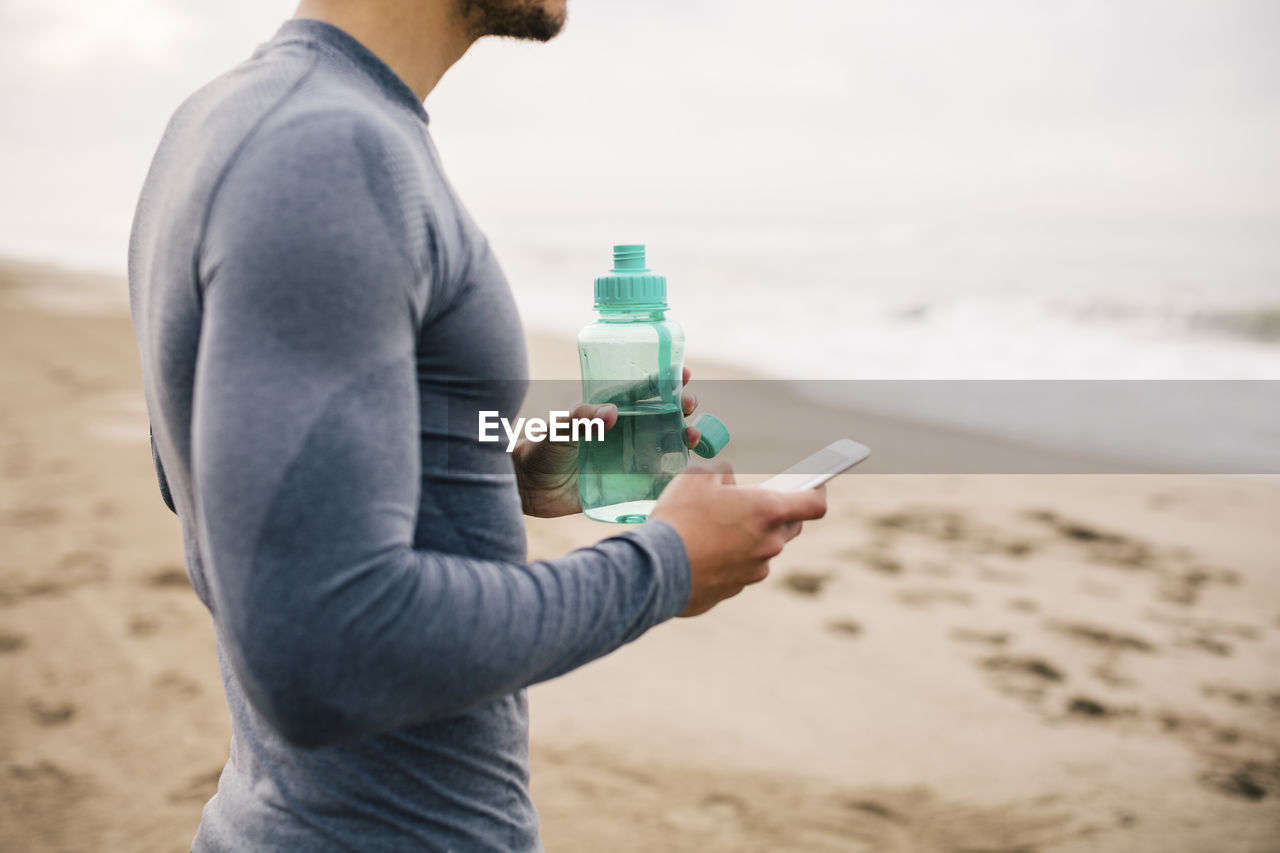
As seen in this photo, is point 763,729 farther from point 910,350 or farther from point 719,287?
point 719,287

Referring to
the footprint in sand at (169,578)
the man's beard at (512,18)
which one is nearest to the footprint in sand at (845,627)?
the footprint in sand at (169,578)

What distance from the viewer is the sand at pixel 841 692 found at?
3127 mm

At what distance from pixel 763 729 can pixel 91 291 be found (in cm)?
1402

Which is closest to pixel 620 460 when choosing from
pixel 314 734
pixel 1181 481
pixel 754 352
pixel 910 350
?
pixel 314 734

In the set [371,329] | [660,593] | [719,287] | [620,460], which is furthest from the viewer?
[719,287]

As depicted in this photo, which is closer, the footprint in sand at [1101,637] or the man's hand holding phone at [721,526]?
the man's hand holding phone at [721,526]

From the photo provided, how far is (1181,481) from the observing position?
6.45 metres

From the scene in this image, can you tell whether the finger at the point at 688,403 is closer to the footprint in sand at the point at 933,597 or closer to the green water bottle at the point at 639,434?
the green water bottle at the point at 639,434

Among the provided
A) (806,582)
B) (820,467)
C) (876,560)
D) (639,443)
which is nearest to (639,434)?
(639,443)

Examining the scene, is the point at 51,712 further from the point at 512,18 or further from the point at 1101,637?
the point at 1101,637

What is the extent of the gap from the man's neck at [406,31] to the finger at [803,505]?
66 centimetres

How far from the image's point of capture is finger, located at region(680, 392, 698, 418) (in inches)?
72.2

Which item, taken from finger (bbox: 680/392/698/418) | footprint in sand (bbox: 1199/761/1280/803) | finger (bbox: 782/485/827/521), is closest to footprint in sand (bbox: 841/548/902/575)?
footprint in sand (bbox: 1199/761/1280/803)

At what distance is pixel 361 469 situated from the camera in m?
0.87
